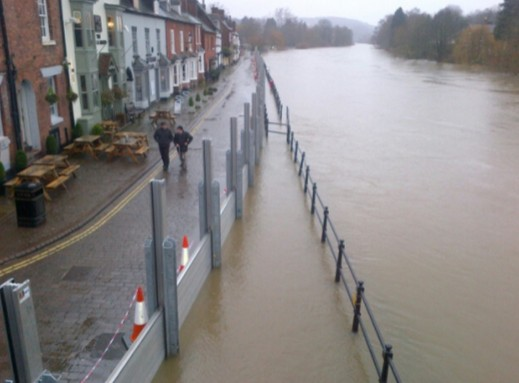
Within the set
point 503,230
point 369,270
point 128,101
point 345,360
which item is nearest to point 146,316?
point 345,360

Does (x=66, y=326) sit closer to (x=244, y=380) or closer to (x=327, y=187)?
(x=244, y=380)

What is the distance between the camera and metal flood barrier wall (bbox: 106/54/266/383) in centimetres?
616

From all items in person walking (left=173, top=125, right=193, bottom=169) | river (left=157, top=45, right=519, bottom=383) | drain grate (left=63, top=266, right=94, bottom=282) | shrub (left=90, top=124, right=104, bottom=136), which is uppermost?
person walking (left=173, top=125, right=193, bottom=169)

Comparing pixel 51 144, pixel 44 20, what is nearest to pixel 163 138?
pixel 51 144

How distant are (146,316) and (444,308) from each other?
5.58 meters

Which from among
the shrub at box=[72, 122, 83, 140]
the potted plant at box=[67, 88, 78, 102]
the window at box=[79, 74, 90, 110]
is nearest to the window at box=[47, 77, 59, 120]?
the potted plant at box=[67, 88, 78, 102]

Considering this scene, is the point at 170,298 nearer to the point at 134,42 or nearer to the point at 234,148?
the point at 234,148

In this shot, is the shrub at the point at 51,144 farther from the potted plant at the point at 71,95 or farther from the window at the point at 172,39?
the window at the point at 172,39

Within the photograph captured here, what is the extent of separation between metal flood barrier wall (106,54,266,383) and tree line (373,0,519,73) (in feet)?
205

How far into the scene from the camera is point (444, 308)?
9625 mm

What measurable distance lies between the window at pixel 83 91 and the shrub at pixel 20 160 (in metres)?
6.72

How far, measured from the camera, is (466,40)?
82125mm

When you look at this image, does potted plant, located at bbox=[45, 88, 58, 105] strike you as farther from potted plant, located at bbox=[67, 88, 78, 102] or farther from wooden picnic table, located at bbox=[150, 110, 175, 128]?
→ wooden picnic table, located at bbox=[150, 110, 175, 128]

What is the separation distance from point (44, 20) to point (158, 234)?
14.3m
